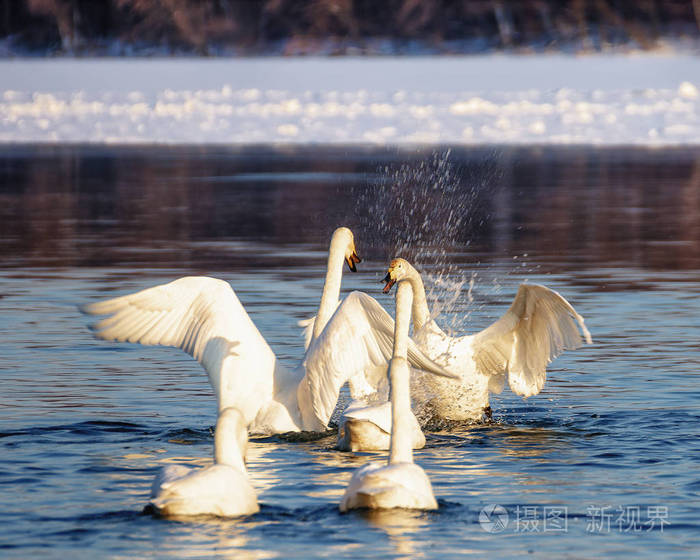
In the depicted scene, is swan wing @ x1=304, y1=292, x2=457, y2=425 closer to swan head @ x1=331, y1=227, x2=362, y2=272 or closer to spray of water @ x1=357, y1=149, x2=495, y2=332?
swan head @ x1=331, y1=227, x2=362, y2=272

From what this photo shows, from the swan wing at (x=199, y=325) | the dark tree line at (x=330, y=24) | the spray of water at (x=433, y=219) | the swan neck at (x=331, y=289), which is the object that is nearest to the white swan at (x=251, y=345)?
the swan wing at (x=199, y=325)

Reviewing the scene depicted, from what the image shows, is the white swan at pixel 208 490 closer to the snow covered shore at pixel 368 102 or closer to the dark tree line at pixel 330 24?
the snow covered shore at pixel 368 102

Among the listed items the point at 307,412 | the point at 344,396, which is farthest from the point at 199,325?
the point at 344,396

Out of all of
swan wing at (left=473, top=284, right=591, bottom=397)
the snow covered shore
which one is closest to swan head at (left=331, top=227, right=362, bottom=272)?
swan wing at (left=473, top=284, right=591, bottom=397)

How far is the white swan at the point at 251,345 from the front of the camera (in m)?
9.15

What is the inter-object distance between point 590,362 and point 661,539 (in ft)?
14.9

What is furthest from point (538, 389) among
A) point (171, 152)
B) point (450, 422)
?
point (171, 152)

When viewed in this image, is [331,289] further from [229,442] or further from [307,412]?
[229,442]

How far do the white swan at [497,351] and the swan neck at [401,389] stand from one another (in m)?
1.79

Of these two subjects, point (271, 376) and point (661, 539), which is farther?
point (271, 376)

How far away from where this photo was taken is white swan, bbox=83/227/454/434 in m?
9.15

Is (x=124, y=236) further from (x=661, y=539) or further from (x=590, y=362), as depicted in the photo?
(x=661, y=539)

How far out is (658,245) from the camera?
18.6 meters

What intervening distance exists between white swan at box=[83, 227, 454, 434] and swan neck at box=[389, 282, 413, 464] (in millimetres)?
752
